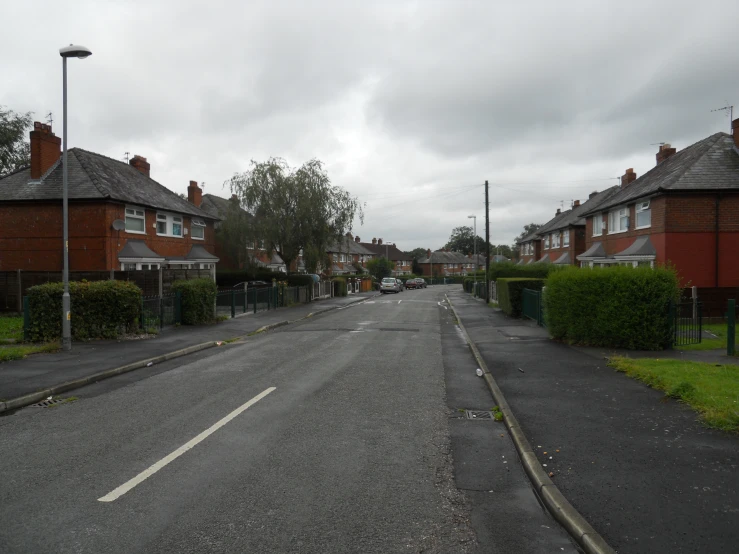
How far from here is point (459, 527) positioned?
13.6 feet

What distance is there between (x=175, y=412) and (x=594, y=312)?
10287 mm

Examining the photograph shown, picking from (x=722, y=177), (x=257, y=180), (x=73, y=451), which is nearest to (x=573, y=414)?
(x=73, y=451)

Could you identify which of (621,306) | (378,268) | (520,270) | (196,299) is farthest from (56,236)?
(378,268)

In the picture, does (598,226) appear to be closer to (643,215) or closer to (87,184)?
(643,215)

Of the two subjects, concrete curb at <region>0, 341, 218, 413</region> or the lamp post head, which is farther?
the lamp post head

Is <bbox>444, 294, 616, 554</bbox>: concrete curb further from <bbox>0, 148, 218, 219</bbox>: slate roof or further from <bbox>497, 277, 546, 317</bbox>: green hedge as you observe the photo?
<bbox>0, 148, 218, 219</bbox>: slate roof

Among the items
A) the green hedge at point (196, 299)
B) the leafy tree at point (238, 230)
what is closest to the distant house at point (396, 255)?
the leafy tree at point (238, 230)

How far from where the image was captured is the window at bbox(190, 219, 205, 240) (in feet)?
111

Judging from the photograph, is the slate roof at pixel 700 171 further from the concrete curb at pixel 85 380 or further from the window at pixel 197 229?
the window at pixel 197 229

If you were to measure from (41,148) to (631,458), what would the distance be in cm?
2867

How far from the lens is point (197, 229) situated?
3462 centimetres

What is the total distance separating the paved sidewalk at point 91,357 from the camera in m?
9.32

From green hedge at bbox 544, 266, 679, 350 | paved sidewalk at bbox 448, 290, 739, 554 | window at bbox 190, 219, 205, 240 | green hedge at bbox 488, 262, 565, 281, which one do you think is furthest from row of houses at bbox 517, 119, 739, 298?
window at bbox 190, 219, 205, 240

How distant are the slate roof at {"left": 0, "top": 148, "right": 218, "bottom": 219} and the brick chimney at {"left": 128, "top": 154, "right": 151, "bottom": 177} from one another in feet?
8.56
